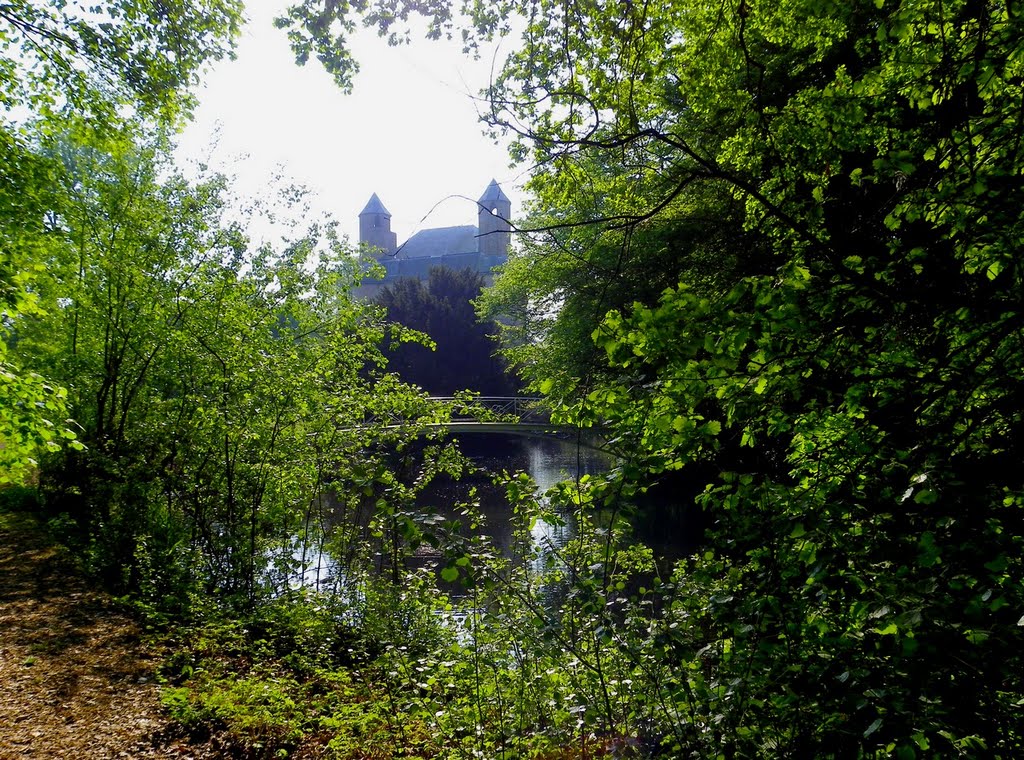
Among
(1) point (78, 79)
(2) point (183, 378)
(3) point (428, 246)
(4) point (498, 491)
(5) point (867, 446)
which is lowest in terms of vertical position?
(4) point (498, 491)

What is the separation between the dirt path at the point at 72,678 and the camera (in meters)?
3.48

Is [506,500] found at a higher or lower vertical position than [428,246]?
lower

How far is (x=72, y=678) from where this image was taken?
13.8 feet

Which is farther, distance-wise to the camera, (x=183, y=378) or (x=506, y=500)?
(x=506, y=500)

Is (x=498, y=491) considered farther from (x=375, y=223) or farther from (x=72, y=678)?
(x=375, y=223)

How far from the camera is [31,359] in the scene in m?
6.82

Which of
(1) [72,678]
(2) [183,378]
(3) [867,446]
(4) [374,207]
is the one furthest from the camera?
(4) [374,207]

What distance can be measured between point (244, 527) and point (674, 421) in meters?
5.66

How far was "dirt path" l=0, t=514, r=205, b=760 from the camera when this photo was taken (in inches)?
137

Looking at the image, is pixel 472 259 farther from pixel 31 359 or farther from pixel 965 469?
pixel 965 469

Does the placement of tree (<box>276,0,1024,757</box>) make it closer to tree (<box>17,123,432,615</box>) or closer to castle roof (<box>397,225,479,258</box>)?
tree (<box>17,123,432,615</box>)

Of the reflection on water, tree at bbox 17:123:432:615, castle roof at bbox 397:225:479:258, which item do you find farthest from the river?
castle roof at bbox 397:225:479:258

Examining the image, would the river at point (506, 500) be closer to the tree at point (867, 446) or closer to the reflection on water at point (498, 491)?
the reflection on water at point (498, 491)

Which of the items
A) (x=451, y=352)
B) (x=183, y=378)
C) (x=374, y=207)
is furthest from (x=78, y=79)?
(x=374, y=207)
